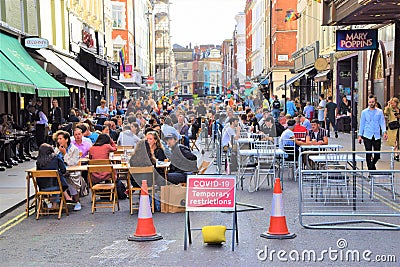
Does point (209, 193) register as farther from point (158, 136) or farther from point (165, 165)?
point (158, 136)

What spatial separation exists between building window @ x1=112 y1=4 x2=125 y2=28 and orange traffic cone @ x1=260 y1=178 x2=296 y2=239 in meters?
55.4

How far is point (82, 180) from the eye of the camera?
42.9ft

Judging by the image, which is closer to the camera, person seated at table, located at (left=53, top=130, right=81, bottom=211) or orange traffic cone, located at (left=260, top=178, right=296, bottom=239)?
orange traffic cone, located at (left=260, top=178, right=296, bottom=239)

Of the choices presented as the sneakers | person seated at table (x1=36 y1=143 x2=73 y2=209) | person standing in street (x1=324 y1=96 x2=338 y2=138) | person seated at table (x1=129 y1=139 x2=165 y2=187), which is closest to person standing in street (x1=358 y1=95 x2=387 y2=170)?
person seated at table (x1=129 y1=139 x2=165 y2=187)

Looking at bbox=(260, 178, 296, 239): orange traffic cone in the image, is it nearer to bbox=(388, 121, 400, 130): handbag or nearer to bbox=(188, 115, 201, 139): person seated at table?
bbox=(388, 121, 400, 130): handbag

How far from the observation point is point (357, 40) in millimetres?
15914

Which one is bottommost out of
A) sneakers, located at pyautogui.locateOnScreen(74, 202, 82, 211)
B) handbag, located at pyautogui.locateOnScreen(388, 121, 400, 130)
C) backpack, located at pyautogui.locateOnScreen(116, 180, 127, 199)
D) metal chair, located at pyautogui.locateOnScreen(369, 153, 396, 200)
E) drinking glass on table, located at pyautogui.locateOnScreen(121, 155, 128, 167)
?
sneakers, located at pyautogui.locateOnScreen(74, 202, 82, 211)

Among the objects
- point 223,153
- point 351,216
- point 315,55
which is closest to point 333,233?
point 351,216

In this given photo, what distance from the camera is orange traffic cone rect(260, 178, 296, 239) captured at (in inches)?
348

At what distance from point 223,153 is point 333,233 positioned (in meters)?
7.86

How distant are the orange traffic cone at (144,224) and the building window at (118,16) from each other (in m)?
55.1

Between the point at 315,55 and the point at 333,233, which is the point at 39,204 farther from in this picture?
the point at 315,55

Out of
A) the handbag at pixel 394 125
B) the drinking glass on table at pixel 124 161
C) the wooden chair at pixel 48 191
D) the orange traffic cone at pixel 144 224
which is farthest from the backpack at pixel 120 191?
the handbag at pixel 394 125

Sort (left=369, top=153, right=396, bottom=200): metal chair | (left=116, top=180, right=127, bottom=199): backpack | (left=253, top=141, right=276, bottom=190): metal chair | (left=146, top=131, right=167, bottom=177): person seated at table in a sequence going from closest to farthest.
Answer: (left=369, top=153, right=396, bottom=200): metal chair
(left=146, top=131, right=167, bottom=177): person seated at table
(left=116, top=180, right=127, bottom=199): backpack
(left=253, top=141, right=276, bottom=190): metal chair
